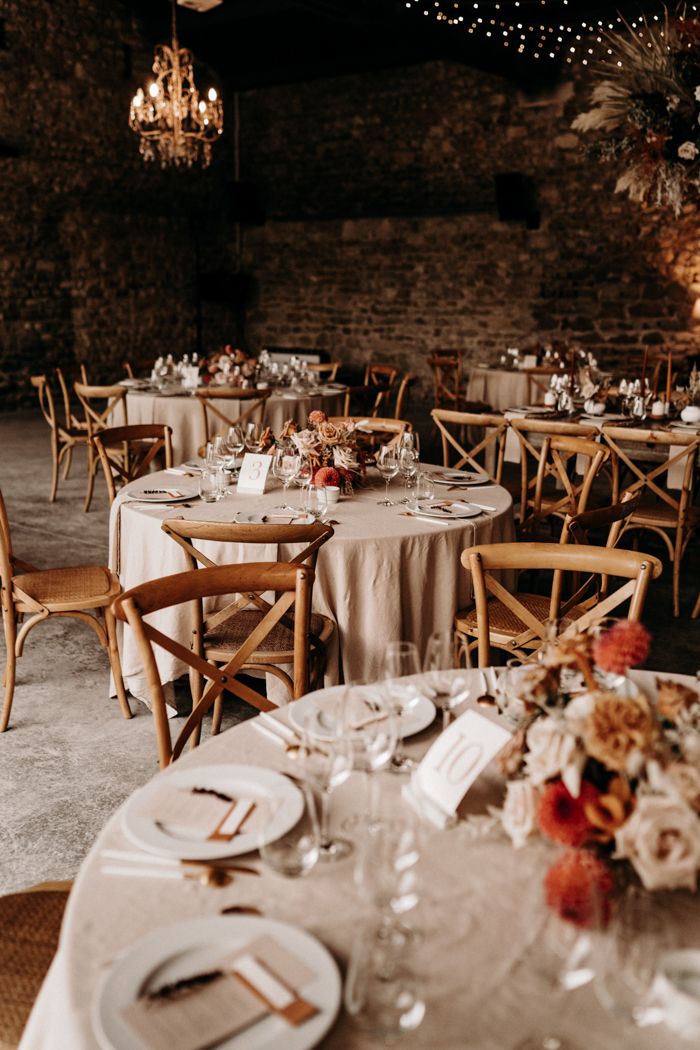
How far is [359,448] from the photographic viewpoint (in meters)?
3.83

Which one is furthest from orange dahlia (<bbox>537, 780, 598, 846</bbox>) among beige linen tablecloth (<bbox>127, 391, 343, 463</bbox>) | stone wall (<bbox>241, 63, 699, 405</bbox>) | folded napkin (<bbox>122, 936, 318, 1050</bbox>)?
stone wall (<bbox>241, 63, 699, 405</bbox>)

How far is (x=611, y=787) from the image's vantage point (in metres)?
1.13

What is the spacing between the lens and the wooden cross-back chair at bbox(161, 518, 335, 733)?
274cm

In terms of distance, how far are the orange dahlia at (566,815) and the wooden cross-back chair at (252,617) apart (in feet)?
4.69

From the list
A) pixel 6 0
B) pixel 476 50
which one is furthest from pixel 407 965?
pixel 6 0

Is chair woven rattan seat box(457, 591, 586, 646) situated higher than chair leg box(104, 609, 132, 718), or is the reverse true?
chair woven rattan seat box(457, 591, 586, 646)

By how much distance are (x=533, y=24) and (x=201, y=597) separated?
9270mm

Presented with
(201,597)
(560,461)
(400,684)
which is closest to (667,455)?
(560,461)

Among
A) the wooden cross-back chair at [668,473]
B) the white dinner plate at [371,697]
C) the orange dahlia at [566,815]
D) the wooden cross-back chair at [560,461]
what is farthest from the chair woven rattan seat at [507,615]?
the orange dahlia at [566,815]

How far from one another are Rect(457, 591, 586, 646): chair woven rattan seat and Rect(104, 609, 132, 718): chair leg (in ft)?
4.35

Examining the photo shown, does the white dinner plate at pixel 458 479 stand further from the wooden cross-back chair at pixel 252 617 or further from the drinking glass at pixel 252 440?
the wooden cross-back chair at pixel 252 617

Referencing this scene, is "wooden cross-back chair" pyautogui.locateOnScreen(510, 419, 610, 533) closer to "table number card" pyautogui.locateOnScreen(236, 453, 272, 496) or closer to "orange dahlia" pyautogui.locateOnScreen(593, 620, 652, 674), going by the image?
"table number card" pyautogui.locateOnScreen(236, 453, 272, 496)

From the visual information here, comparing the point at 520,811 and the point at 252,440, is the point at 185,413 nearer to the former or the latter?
the point at 252,440

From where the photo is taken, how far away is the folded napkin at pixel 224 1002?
96 centimetres
